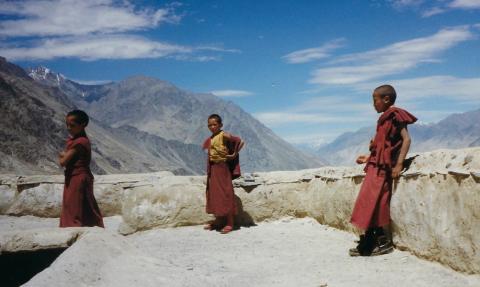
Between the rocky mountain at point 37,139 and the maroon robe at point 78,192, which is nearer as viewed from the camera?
the maroon robe at point 78,192

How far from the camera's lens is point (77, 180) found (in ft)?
19.4

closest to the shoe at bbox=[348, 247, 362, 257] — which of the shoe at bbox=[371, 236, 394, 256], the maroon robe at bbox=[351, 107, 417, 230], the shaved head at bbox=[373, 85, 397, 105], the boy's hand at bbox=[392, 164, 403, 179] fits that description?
the shoe at bbox=[371, 236, 394, 256]

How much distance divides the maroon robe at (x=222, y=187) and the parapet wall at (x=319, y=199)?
1.31ft

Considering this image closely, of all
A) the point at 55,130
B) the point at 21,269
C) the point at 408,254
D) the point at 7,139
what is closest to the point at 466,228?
the point at 408,254

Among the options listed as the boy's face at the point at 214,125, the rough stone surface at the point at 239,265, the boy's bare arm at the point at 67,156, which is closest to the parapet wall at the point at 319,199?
the rough stone surface at the point at 239,265

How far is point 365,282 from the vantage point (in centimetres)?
416

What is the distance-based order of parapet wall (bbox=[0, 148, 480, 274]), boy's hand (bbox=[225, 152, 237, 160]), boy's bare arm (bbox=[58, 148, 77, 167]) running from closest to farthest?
parapet wall (bbox=[0, 148, 480, 274]), boy's bare arm (bbox=[58, 148, 77, 167]), boy's hand (bbox=[225, 152, 237, 160])

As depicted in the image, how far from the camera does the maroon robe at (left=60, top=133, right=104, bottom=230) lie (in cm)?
587

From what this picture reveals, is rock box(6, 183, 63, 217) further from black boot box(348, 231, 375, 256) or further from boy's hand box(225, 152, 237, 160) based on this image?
black boot box(348, 231, 375, 256)

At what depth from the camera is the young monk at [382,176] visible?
496 centimetres

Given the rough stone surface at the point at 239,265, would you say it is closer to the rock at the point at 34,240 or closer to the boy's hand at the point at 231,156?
the rock at the point at 34,240

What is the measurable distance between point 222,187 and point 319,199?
4.84 ft

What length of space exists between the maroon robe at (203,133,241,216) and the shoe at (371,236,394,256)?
2.73m

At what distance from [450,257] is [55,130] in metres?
86.4
